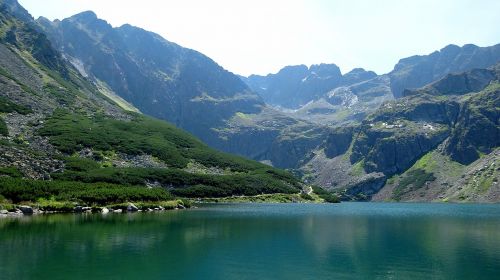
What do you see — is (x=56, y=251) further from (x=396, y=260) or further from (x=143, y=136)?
(x=143, y=136)

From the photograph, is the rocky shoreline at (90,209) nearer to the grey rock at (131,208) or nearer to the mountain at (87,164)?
the grey rock at (131,208)

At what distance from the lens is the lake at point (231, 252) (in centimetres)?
3441

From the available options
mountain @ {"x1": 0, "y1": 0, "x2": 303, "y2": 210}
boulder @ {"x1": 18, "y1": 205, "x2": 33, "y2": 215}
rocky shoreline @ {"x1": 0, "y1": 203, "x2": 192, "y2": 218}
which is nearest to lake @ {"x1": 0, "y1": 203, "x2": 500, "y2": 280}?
rocky shoreline @ {"x1": 0, "y1": 203, "x2": 192, "y2": 218}

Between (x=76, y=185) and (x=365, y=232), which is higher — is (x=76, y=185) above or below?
above

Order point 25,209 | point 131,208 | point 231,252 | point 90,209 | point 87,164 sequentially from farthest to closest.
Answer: point 87,164
point 131,208
point 90,209
point 25,209
point 231,252

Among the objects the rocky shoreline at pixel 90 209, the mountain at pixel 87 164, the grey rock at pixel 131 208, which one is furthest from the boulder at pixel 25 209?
the grey rock at pixel 131 208

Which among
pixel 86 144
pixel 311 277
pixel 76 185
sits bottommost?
pixel 311 277

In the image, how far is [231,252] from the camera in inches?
1740

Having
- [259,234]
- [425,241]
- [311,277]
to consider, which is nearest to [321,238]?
[259,234]

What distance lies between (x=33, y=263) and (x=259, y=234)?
30800mm

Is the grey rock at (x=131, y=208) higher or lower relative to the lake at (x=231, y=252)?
higher

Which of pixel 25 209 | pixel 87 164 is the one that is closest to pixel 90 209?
pixel 25 209

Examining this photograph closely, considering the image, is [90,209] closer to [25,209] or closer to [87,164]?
[25,209]

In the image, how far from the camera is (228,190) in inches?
6353
